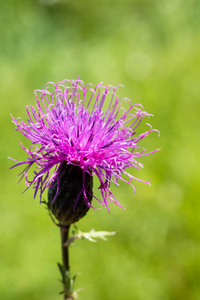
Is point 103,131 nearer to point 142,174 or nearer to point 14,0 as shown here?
point 142,174

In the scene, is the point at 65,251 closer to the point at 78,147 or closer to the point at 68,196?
the point at 68,196

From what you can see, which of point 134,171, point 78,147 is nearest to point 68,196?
point 78,147

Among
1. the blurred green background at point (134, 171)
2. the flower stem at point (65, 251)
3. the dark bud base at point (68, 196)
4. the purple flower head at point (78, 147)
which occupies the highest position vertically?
the blurred green background at point (134, 171)

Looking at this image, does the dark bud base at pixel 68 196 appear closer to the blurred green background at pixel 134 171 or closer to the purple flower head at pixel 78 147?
the purple flower head at pixel 78 147

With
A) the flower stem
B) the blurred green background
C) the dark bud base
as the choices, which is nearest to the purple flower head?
the dark bud base

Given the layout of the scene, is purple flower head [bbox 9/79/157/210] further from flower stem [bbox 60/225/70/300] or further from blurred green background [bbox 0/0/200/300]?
blurred green background [bbox 0/0/200/300]

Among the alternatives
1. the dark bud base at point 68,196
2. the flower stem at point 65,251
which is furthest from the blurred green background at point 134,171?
the dark bud base at point 68,196

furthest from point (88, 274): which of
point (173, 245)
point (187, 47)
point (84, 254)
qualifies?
point (187, 47)

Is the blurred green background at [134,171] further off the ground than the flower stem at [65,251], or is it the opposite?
the blurred green background at [134,171]
